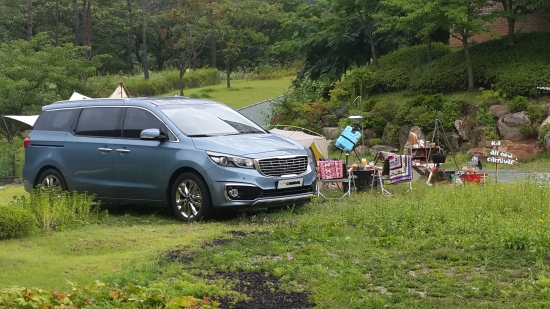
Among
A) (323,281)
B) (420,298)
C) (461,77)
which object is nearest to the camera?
(420,298)

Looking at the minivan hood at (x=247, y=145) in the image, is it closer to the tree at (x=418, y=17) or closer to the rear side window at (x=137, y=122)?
the rear side window at (x=137, y=122)

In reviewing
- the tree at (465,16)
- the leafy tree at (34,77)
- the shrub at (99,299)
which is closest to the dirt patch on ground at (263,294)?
the shrub at (99,299)

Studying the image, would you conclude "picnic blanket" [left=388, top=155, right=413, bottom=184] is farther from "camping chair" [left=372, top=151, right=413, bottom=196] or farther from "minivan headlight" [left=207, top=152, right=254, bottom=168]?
"minivan headlight" [left=207, top=152, right=254, bottom=168]

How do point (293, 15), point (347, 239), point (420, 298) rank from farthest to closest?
point (293, 15) < point (347, 239) < point (420, 298)

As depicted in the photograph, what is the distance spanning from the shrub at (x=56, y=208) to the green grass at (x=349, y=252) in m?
0.28

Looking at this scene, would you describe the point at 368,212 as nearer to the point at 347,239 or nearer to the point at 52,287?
the point at 347,239

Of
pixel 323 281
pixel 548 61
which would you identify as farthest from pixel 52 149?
pixel 548 61

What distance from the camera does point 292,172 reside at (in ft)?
36.5

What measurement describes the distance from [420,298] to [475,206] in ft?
14.1

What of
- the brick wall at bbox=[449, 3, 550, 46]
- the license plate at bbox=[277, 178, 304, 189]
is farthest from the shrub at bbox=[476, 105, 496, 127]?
the license plate at bbox=[277, 178, 304, 189]

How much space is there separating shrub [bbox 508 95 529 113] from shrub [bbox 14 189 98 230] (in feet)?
44.9

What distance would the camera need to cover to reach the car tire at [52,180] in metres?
12.4

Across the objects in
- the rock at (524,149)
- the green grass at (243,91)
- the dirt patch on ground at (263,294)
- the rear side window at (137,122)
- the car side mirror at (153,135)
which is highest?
the green grass at (243,91)

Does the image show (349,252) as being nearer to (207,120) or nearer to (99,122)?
(207,120)
